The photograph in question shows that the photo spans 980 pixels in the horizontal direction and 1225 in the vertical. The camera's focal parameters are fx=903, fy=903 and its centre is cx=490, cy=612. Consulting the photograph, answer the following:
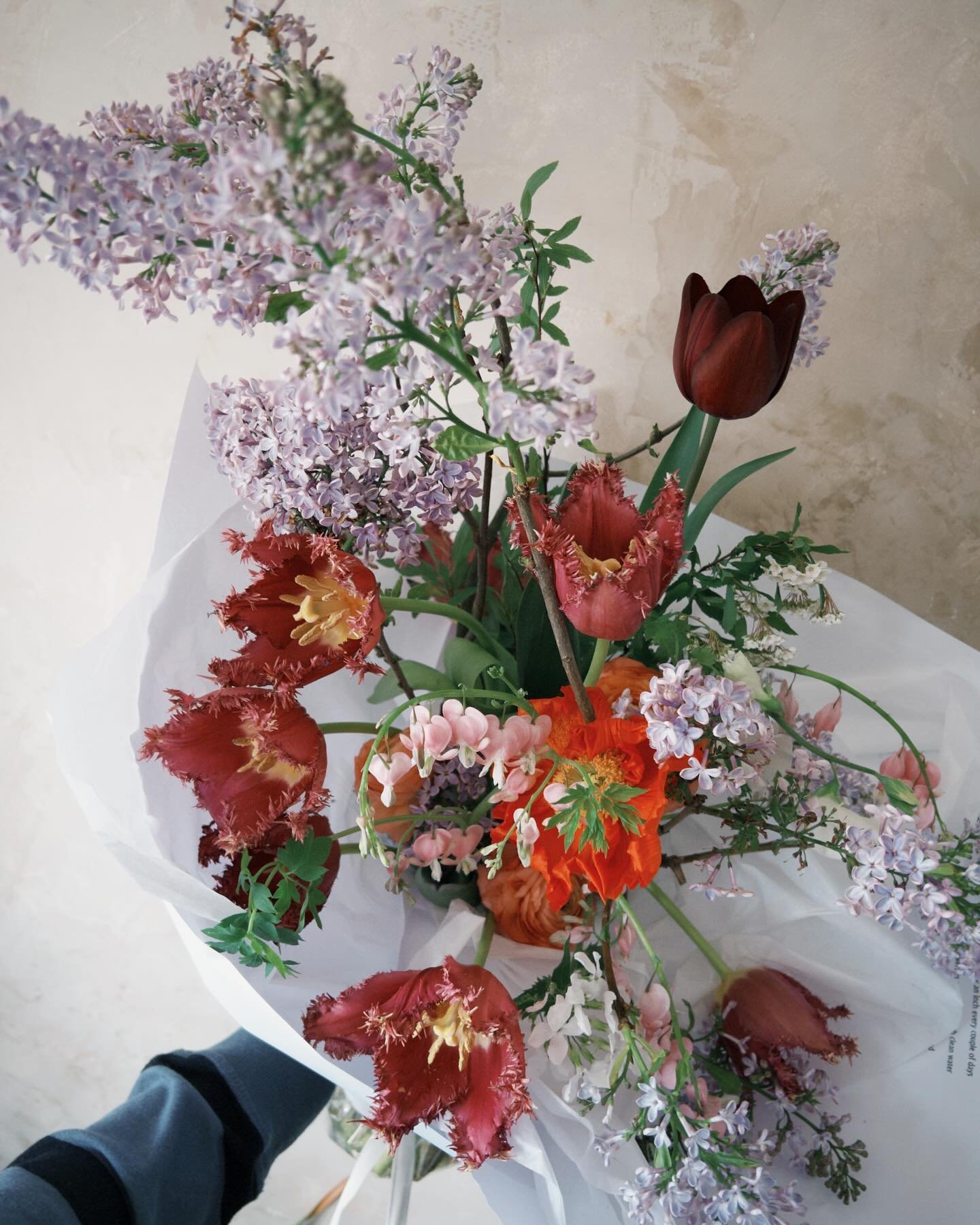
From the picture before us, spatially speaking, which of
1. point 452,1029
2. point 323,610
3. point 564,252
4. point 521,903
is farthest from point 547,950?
point 564,252

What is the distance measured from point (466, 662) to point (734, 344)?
0.62 ft

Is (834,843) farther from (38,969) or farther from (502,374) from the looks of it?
(38,969)

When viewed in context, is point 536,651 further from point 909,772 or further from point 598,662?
point 909,772

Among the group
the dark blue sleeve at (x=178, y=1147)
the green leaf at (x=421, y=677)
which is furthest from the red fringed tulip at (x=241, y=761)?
the dark blue sleeve at (x=178, y=1147)

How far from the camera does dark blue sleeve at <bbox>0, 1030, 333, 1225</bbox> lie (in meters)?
0.54

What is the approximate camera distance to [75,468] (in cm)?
88

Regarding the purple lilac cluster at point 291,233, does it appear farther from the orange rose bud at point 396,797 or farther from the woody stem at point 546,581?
the orange rose bud at point 396,797

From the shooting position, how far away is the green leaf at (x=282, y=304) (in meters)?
0.24

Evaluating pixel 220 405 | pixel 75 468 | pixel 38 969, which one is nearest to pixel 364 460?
pixel 220 405

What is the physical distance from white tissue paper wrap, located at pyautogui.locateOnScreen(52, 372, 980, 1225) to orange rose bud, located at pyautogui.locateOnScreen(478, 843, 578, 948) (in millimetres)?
15

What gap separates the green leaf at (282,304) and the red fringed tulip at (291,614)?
0.12m

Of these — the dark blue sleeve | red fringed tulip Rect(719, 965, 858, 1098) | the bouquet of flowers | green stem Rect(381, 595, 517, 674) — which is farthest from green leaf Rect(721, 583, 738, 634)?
the dark blue sleeve

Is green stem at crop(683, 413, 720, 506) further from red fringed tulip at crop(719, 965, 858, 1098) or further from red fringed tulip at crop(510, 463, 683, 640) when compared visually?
red fringed tulip at crop(719, 965, 858, 1098)

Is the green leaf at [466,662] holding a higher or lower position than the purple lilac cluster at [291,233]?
lower
